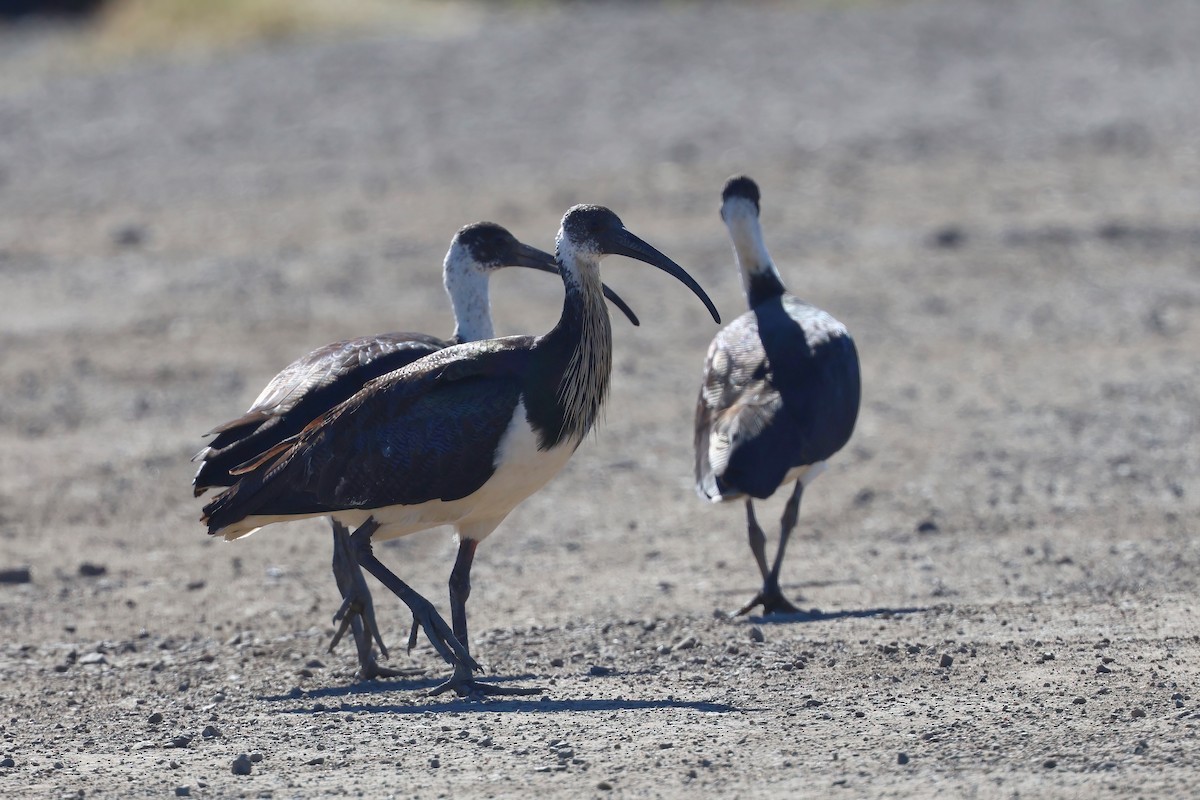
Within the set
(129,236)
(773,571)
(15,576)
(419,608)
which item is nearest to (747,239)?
(773,571)

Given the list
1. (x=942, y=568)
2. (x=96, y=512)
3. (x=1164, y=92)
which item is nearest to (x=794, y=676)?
(x=942, y=568)

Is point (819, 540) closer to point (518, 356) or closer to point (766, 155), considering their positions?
point (518, 356)

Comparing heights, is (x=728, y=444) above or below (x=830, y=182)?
below

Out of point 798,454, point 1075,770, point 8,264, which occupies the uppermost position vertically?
point 8,264

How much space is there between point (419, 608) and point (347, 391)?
1.40 meters

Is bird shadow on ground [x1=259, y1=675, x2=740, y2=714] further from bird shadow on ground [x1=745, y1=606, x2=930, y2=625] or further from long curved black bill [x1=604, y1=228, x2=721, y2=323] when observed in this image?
long curved black bill [x1=604, y1=228, x2=721, y2=323]

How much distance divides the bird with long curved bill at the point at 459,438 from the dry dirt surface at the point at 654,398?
759 mm

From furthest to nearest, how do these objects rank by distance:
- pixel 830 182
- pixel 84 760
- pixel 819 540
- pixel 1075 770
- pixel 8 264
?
pixel 830 182, pixel 8 264, pixel 819 540, pixel 84 760, pixel 1075 770

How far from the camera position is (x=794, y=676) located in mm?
8164

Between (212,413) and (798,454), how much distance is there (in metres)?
6.85

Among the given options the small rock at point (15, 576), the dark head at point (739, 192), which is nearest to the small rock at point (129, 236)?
the small rock at point (15, 576)

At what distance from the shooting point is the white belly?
8.32 m

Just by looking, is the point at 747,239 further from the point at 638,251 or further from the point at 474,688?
the point at 474,688

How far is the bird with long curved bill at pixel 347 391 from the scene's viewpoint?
29.9ft
